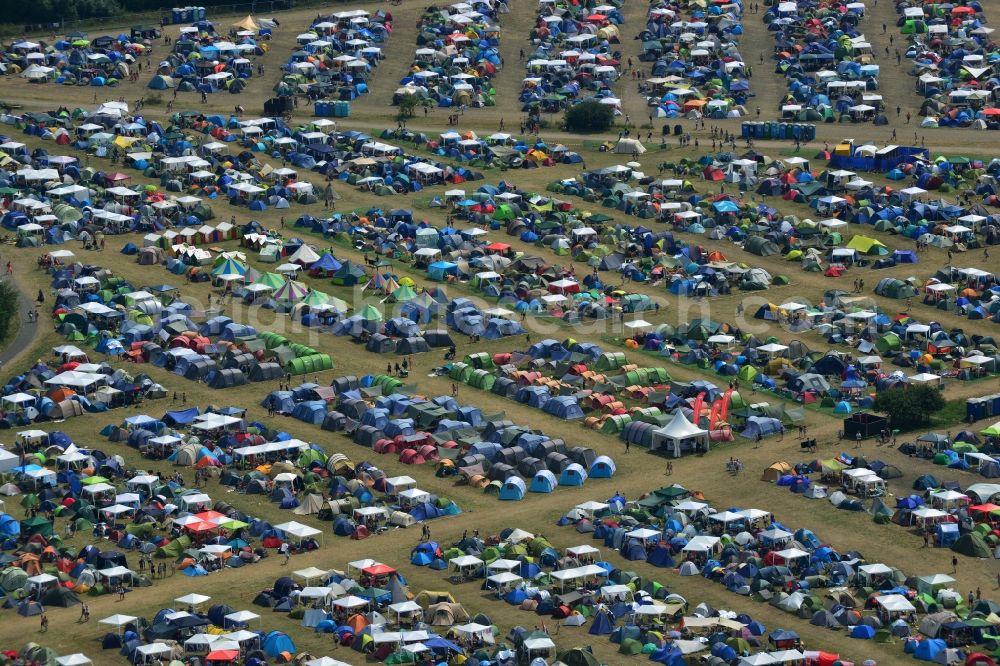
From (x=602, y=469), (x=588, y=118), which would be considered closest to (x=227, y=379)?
(x=602, y=469)

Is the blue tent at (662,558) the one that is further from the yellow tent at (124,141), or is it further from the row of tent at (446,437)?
Answer: the yellow tent at (124,141)

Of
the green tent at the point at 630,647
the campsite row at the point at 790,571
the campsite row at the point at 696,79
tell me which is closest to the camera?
the green tent at the point at 630,647

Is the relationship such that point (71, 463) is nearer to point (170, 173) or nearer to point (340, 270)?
point (340, 270)

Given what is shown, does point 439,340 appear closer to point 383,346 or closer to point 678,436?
point 383,346

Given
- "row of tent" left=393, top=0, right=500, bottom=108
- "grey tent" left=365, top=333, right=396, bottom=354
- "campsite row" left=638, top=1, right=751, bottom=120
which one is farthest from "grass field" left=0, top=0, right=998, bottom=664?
"row of tent" left=393, top=0, right=500, bottom=108

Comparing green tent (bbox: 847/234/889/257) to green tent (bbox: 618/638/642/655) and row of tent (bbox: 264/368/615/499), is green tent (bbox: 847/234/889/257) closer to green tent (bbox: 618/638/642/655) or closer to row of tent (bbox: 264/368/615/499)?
row of tent (bbox: 264/368/615/499)

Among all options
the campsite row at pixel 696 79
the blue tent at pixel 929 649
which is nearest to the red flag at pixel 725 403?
the blue tent at pixel 929 649
